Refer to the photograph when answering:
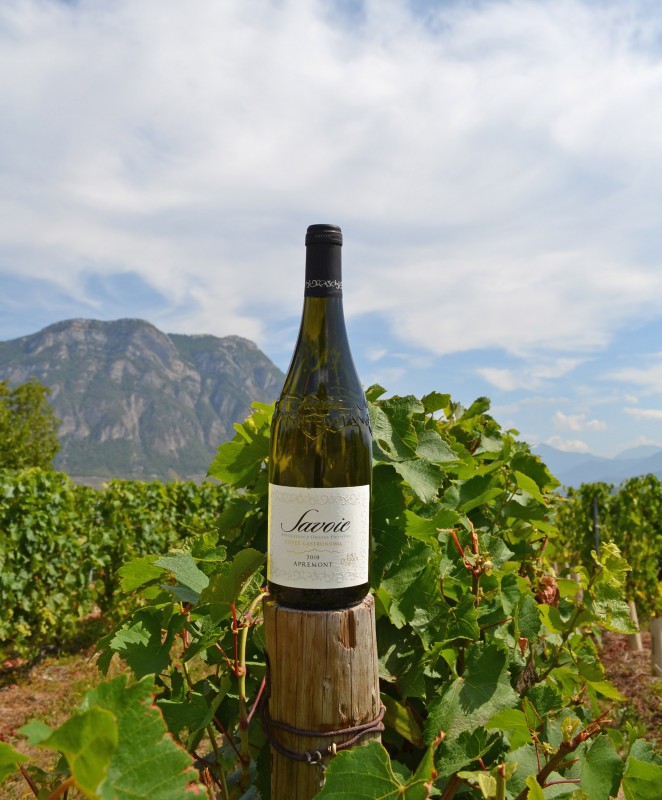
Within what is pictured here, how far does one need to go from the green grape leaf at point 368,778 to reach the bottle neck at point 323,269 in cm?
99

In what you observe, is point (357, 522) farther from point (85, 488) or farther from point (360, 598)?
point (85, 488)

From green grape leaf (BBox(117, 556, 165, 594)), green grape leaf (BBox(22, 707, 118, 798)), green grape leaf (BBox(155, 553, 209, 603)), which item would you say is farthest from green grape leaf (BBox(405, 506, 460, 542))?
green grape leaf (BBox(22, 707, 118, 798))

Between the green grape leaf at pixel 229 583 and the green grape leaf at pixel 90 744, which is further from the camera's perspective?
the green grape leaf at pixel 229 583

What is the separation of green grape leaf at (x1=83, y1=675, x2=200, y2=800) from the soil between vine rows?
5.43 m

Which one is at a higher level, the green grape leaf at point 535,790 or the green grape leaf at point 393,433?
the green grape leaf at point 393,433

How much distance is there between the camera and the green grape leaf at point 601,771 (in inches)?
53.9

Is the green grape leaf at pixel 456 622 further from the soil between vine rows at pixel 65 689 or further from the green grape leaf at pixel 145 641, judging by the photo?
the soil between vine rows at pixel 65 689

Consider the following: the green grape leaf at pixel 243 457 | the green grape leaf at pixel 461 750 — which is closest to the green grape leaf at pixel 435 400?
the green grape leaf at pixel 243 457

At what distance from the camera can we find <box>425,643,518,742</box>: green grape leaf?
1.52 meters

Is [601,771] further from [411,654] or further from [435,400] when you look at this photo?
[435,400]

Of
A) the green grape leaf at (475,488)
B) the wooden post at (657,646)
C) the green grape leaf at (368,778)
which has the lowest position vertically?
the wooden post at (657,646)

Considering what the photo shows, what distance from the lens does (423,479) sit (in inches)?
69.6

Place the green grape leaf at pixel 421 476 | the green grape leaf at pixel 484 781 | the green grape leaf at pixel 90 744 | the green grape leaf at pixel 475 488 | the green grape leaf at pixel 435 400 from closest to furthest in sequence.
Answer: the green grape leaf at pixel 90 744, the green grape leaf at pixel 484 781, the green grape leaf at pixel 421 476, the green grape leaf at pixel 475 488, the green grape leaf at pixel 435 400

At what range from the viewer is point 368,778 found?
1.13 m
